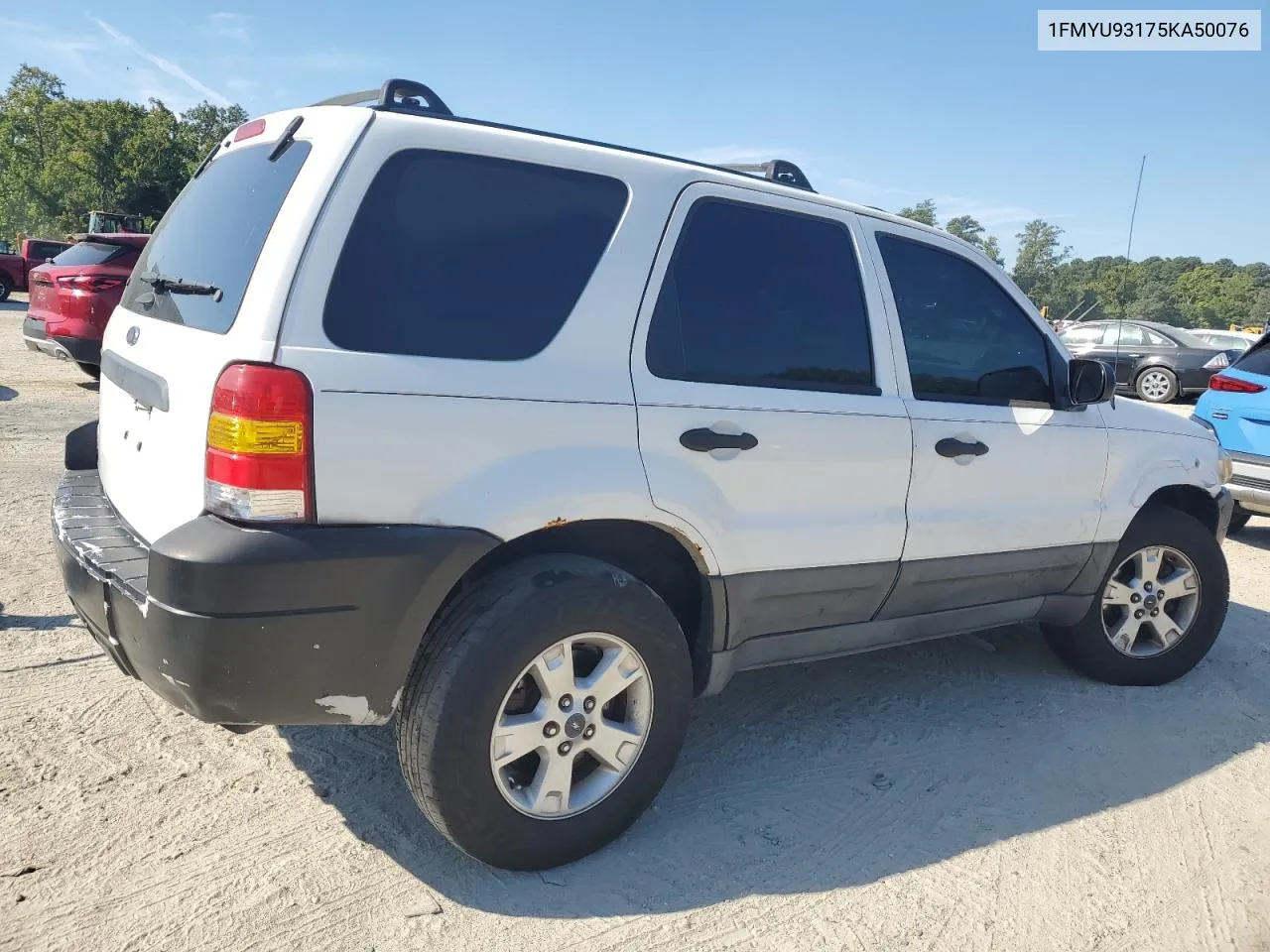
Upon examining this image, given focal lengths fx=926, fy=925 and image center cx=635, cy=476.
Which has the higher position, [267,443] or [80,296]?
[80,296]

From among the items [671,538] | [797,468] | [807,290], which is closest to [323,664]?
[671,538]

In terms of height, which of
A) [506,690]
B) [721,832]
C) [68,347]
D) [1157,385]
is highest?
[1157,385]

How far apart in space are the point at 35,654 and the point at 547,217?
2700 mm

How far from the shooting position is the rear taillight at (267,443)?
207cm

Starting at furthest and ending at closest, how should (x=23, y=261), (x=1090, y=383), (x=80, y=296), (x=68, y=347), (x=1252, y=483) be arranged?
(x=23, y=261) < (x=80, y=296) < (x=68, y=347) < (x=1252, y=483) < (x=1090, y=383)

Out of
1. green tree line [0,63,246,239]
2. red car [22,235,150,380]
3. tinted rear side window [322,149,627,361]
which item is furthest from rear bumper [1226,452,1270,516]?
green tree line [0,63,246,239]

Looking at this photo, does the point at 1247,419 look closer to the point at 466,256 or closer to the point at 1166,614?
the point at 1166,614

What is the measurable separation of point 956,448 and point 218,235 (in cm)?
246

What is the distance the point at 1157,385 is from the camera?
16.8m

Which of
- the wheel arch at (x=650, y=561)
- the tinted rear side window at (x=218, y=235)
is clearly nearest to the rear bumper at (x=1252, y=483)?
the wheel arch at (x=650, y=561)

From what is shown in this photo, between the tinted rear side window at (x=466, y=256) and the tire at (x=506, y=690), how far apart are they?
618 mm

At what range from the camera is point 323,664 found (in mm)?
2191

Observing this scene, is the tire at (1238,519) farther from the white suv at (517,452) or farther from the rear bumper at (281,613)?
the rear bumper at (281,613)

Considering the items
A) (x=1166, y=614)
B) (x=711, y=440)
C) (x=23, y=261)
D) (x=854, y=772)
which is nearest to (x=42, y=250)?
(x=23, y=261)
